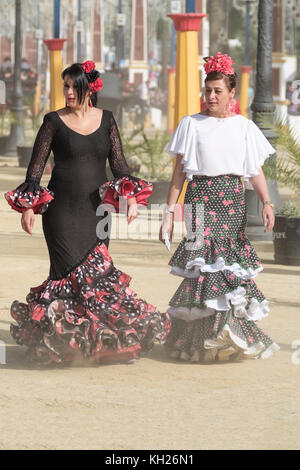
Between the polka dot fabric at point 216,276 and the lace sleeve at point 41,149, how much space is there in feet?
3.11

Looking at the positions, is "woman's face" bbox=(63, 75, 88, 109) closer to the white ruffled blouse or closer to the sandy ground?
the white ruffled blouse

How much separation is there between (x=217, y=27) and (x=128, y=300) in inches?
833

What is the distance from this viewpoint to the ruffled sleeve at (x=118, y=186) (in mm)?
7258

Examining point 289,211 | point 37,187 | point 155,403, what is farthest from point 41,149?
point 289,211

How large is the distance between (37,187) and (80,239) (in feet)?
1.40

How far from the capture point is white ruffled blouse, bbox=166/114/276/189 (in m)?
7.32

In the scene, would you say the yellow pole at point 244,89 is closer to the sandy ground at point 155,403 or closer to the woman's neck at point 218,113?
the sandy ground at point 155,403

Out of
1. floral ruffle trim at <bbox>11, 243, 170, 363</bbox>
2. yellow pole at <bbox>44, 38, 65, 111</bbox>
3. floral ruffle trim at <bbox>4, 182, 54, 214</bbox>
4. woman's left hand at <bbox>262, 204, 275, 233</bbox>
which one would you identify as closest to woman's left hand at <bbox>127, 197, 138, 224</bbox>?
floral ruffle trim at <bbox>11, 243, 170, 363</bbox>

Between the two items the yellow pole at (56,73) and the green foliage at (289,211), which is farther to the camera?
the yellow pole at (56,73)

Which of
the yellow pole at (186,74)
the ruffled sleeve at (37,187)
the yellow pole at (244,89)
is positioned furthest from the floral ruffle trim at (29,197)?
the yellow pole at (244,89)

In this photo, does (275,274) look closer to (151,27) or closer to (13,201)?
(13,201)

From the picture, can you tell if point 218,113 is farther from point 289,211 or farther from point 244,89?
point 244,89

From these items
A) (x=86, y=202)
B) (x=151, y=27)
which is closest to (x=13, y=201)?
(x=86, y=202)
